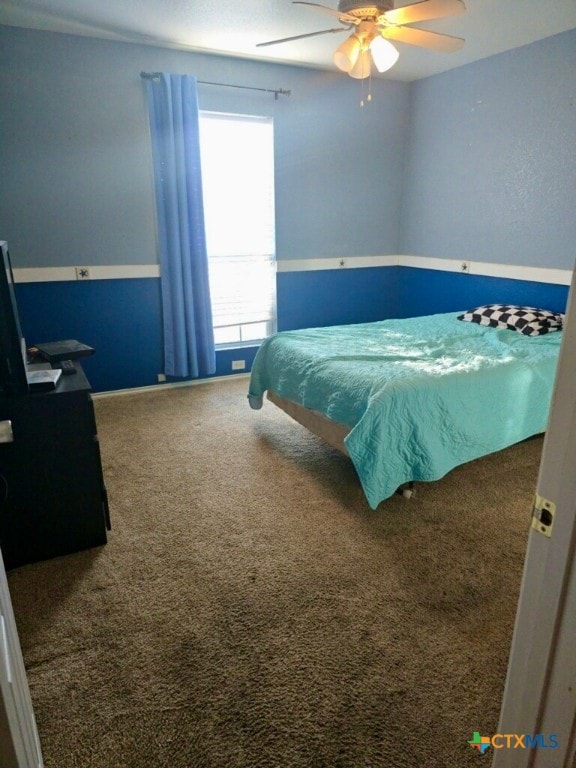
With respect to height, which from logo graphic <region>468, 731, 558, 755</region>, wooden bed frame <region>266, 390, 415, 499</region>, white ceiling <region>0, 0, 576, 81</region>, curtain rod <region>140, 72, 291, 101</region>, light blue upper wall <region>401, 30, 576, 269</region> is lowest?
wooden bed frame <region>266, 390, 415, 499</region>

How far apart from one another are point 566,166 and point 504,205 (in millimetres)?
548

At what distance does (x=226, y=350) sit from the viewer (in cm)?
445

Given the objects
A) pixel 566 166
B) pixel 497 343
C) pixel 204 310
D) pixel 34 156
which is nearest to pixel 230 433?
pixel 204 310

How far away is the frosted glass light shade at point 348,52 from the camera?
252 centimetres

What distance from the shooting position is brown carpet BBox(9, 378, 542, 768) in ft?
4.34

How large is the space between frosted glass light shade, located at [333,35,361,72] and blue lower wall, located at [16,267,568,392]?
2055 mm

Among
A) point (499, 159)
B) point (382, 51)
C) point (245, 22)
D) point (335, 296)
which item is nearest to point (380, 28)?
point (382, 51)

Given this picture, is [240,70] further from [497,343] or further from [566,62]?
[497,343]

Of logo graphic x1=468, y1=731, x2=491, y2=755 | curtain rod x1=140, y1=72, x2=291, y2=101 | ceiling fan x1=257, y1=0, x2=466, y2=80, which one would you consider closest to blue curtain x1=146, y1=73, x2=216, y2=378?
curtain rod x1=140, y1=72, x2=291, y2=101

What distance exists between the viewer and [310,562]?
6.61 feet

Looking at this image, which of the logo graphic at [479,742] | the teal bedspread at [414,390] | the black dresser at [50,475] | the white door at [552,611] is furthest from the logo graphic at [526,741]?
the black dresser at [50,475]

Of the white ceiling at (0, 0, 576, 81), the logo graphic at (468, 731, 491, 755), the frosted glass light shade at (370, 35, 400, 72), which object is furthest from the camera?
the white ceiling at (0, 0, 576, 81)

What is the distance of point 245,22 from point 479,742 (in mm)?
3946

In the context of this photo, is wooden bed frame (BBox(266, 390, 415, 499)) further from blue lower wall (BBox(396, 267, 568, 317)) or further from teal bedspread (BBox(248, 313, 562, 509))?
blue lower wall (BBox(396, 267, 568, 317))
